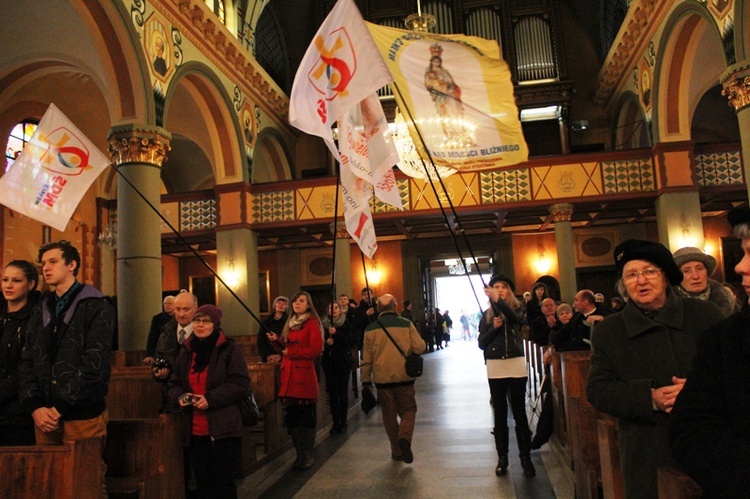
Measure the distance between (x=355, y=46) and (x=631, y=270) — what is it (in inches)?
93.2

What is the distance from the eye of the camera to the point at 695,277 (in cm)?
350

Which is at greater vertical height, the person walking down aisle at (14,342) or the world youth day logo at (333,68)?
the world youth day logo at (333,68)

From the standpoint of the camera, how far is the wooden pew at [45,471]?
275 cm

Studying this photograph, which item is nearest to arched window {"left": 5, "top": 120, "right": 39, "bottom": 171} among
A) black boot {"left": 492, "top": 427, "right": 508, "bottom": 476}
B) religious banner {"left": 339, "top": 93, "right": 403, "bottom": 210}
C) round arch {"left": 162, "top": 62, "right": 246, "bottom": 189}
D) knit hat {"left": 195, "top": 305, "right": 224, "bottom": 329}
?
round arch {"left": 162, "top": 62, "right": 246, "bottom": 189}

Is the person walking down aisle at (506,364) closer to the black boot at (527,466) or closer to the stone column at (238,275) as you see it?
the black boot at (527,466)

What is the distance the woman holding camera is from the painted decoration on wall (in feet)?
24.4

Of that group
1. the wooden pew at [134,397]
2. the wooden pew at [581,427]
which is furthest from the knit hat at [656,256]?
the wooden pew at [134,397]

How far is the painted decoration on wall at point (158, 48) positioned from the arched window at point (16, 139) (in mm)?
4793

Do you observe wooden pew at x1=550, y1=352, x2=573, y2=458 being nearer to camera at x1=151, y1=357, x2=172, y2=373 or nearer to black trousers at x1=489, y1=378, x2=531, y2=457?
black trousers at x1=489, y1=378, x2=531, y2=457

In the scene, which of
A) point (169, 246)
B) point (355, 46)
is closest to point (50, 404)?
point (355, 46)

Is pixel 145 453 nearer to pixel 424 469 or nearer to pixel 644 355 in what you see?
pixel 424 469

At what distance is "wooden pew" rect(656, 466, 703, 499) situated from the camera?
1666 millimetres

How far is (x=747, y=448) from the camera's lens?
142cm

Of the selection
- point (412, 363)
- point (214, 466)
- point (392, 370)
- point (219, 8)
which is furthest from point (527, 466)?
point (219, 8)
